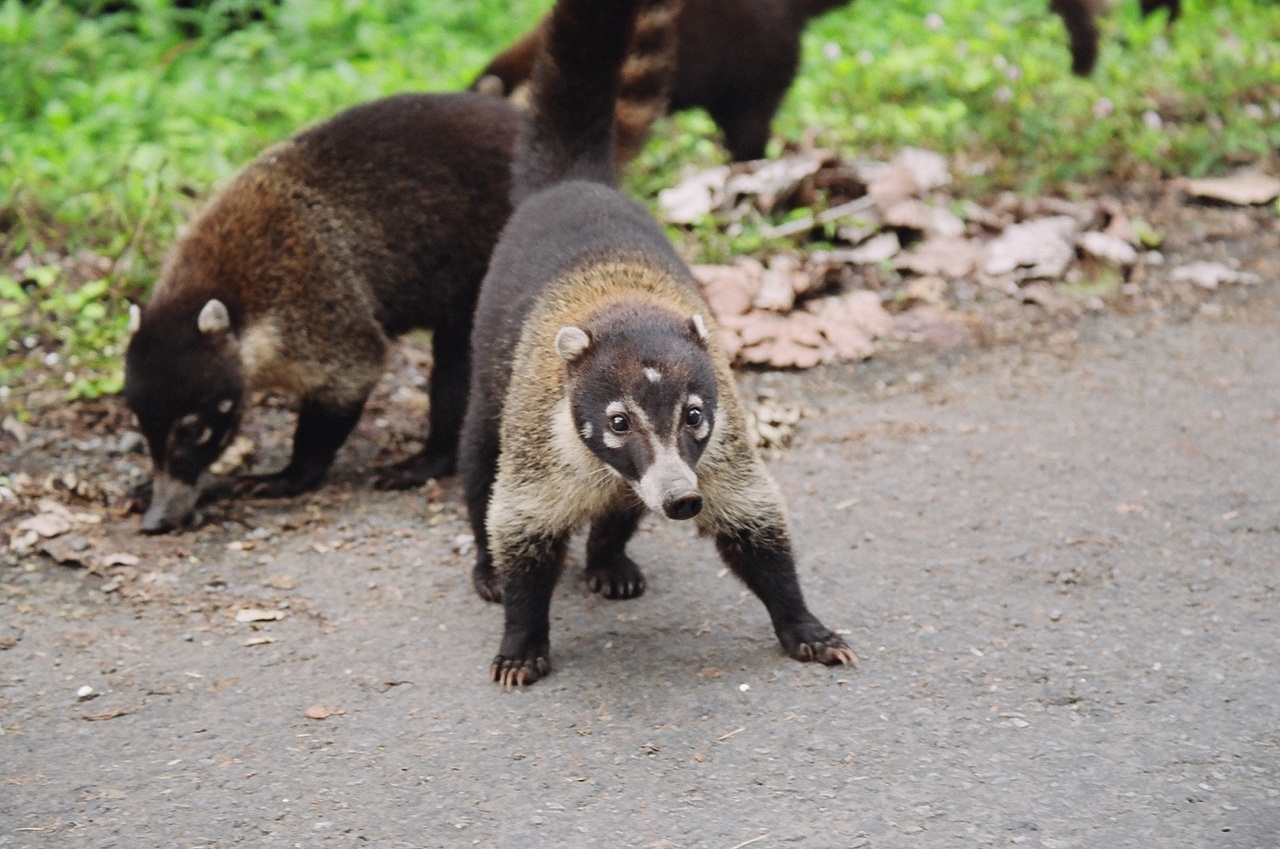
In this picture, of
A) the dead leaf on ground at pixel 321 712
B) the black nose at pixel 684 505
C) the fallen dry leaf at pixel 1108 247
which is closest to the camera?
the black nose at pixel 684 505

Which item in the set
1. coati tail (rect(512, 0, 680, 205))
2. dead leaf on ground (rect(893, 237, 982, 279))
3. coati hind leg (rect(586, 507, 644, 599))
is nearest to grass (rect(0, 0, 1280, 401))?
dead leaf on ground (rect(893, 237, 982, 279))

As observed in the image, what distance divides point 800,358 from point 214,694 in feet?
9.62

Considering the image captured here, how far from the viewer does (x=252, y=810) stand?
128 inches

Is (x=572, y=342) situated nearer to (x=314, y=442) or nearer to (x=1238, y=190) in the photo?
(x=314, y=442)

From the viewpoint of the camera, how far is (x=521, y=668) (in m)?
3.82

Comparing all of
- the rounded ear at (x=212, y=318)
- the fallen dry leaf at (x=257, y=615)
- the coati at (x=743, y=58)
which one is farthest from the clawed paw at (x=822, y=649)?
the coati at (x=743, y=58)

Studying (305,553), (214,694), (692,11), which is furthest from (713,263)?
(214,694)

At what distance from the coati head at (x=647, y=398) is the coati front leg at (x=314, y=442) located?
1.95 metres

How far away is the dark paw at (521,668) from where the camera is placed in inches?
150

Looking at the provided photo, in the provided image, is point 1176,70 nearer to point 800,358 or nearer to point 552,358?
point 800,358

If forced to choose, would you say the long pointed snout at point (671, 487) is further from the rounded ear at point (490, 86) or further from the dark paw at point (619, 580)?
the rounded ear at point (490, 86)

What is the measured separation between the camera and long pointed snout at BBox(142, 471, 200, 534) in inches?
195

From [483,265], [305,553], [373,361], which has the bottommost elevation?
[305,553]

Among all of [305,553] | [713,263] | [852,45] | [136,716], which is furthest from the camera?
[852,45]
